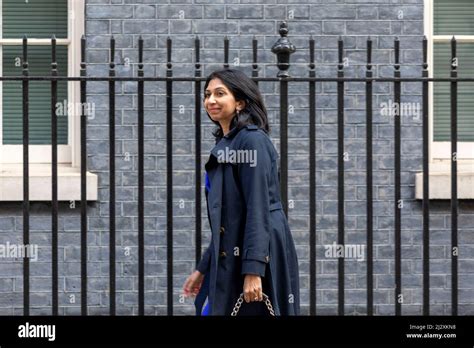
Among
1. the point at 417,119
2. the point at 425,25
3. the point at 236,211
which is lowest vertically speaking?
the point at 236,211

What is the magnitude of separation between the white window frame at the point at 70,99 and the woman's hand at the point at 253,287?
10.1ft

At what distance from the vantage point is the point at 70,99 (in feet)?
28.8

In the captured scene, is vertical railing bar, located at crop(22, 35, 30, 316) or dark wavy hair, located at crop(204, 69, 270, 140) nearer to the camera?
dark wavy hair, located at crop(204, 69, 270, 140)

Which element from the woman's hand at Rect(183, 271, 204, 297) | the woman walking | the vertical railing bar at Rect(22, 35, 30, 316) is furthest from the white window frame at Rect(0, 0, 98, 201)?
the woman walking

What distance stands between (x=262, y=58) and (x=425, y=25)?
1.30 meters

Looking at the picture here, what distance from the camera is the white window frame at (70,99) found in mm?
8734

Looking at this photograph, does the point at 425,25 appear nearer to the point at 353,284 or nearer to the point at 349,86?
the point at 349,86

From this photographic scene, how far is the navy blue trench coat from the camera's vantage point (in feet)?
19.4

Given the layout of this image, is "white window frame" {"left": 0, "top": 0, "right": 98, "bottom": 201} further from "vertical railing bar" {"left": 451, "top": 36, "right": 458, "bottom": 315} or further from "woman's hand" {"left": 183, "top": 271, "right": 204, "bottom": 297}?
"vertical railing bar" {"left": 451, "top": 36, "right": 458, "bottom": 315}

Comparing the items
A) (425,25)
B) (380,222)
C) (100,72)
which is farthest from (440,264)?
(100,72)

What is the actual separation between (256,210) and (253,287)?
39 cm

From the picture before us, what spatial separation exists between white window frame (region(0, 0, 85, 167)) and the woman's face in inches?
107

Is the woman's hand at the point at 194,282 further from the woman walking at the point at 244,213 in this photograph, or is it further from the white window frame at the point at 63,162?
the white window frame at the point at 63,162
